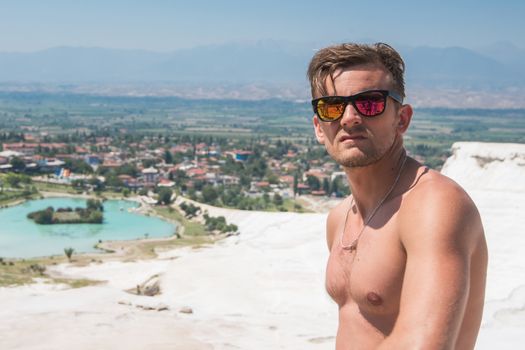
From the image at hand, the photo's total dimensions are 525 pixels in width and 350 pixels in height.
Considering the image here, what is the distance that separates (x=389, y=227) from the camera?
1.84 metres

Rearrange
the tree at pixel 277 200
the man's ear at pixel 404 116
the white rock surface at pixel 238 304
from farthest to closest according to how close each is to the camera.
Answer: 1. the tree at pixel 277 200
2. the white rock surface at pixel 238 304
3. the man's ear at pixel 404 116

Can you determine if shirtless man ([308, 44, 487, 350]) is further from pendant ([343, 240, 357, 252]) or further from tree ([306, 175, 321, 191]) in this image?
tree ([306, 175, 321, 191])

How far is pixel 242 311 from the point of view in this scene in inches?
384

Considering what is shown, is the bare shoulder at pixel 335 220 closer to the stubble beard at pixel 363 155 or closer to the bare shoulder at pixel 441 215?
the stubble beard at pixel 363 155

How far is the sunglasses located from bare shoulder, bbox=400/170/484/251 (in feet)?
0.79

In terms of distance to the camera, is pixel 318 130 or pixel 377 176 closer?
pixel 377 176

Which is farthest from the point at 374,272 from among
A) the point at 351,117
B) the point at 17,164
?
the point at 17,164

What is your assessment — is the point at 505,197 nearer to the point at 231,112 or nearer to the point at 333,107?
the point at 333,107

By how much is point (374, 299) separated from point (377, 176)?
34 cm

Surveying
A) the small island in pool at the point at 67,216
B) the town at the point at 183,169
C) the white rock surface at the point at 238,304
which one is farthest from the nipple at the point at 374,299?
the town at the point at 183,169

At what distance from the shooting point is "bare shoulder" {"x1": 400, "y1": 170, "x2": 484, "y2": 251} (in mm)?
1587

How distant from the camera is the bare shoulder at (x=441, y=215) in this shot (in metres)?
1.59

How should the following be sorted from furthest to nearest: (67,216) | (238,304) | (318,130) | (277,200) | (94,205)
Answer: (277,200) → (94,205) → (67,216) → (238,304) → (318,130)

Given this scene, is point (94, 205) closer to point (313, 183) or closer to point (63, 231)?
point (63, 231)
